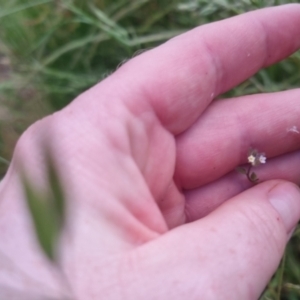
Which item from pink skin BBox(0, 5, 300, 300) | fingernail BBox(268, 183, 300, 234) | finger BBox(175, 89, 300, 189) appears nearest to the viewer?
pink skin BBox(0, 5, 300, 300)

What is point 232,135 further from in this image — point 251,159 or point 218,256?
point 218,256

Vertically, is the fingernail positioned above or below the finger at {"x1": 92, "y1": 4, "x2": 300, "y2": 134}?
below

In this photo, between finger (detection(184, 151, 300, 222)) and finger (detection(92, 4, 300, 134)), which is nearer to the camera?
finger (detection(92, 4, 300, 134))

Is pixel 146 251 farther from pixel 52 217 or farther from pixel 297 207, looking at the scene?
pixel 52 217

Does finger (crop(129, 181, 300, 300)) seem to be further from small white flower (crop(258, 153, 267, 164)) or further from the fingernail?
small white flower (crop(258, 153, 267, 164))

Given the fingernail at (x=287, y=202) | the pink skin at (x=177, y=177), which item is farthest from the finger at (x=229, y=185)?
the fingernail at (x=287, y=202)

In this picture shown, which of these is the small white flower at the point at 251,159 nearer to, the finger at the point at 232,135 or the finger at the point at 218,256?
the finger at the point at 232,135

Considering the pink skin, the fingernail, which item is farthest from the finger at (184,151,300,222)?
the fingernail

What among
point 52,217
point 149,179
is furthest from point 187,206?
point 52,217
